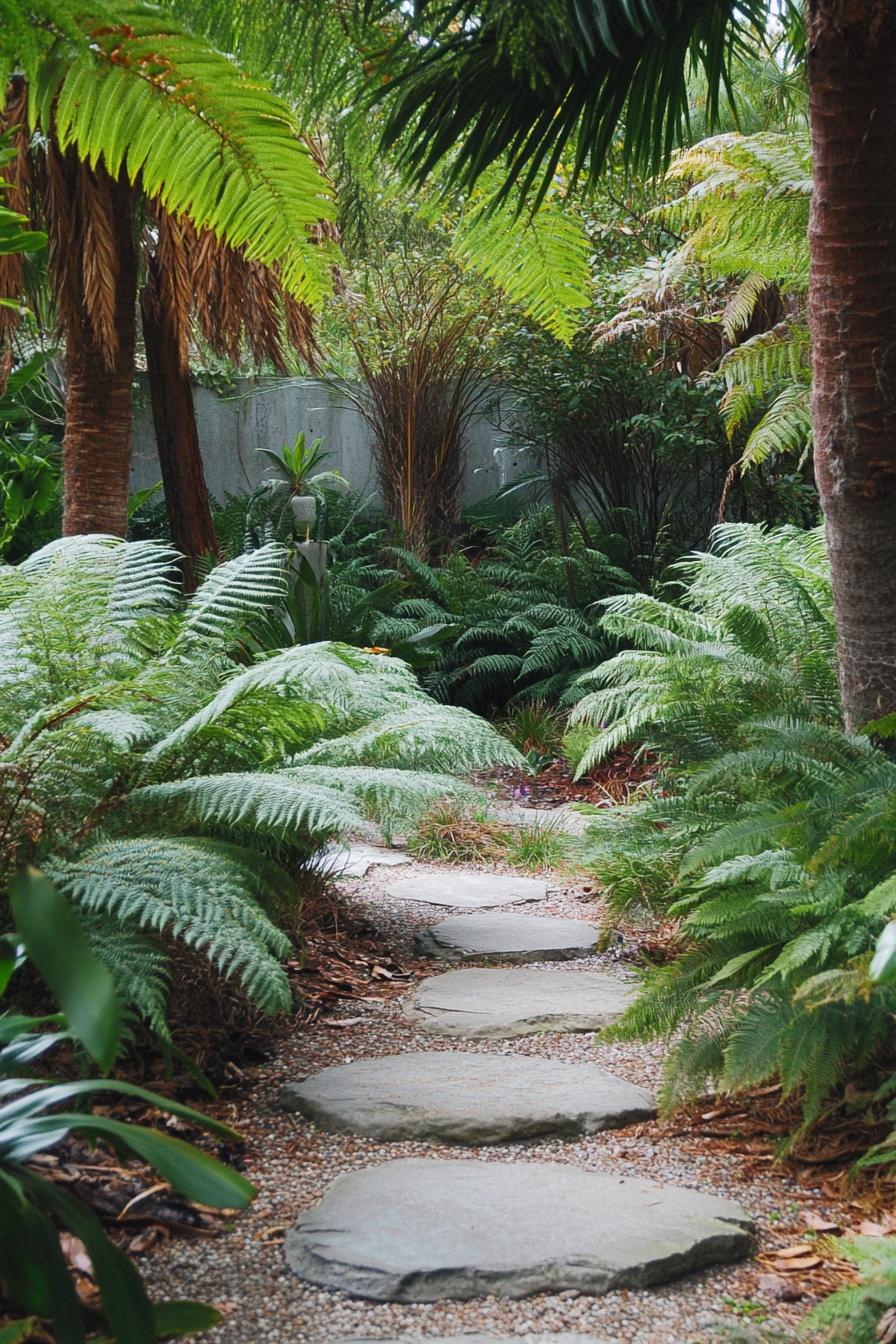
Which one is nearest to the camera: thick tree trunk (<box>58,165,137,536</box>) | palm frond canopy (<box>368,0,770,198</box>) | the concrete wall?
palm frond canopy (<box>368,0,770,198</box>)

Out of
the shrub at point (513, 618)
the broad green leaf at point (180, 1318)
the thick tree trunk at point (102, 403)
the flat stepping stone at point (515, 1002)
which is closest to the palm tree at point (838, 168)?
the flat stepping stone at point (515, 1002)

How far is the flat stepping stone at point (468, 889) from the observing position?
3.78m

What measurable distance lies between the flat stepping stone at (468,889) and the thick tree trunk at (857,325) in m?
1.46

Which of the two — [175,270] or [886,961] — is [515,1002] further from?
[175,270]

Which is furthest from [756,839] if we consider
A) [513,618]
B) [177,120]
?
[513,618]

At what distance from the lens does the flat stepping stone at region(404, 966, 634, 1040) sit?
2.64 metres

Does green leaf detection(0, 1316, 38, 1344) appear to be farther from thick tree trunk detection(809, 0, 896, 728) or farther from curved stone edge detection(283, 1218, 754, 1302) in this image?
thick tree trunk detection(809, 0, 896, 728)

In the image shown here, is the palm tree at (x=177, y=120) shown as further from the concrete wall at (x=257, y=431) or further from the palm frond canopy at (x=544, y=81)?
the concrete wall at (x=257, y=431)

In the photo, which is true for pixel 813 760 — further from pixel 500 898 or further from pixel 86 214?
pixel 86 214

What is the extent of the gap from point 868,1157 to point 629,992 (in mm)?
898

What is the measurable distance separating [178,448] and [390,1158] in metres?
5.24

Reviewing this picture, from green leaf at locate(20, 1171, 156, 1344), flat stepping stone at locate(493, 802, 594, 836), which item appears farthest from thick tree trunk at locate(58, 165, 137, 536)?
green leaf at locate(20, 1171, 156, 1344)

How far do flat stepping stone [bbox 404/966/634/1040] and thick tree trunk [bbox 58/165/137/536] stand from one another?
9.82ft

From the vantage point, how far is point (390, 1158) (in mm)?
2012
